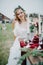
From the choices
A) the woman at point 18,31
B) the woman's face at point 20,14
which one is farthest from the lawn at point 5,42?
the woman's face at point 20,14

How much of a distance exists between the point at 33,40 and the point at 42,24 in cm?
28

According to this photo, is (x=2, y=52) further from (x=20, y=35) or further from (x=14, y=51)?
(x=20, y=35)

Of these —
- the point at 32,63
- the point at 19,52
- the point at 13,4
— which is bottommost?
the point at 32,63

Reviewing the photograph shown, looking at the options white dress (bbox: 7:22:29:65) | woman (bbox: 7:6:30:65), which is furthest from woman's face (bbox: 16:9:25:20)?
white dress (bbox: 7:22:29:65)

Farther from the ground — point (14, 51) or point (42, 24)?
point (42, 24)

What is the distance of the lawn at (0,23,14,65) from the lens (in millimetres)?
2123

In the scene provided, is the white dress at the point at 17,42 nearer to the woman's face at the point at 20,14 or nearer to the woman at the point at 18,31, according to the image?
the woman at the point at 18,31

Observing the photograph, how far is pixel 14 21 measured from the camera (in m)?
2.16

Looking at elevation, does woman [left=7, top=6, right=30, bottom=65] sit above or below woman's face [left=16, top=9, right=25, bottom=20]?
below

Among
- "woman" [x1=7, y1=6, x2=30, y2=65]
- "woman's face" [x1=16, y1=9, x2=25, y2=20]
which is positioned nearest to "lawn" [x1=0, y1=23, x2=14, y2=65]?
"woman" [x1=7, y1=6, x2=30, y2=65]

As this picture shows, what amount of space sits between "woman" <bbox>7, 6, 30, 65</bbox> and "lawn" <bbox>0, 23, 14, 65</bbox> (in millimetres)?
59

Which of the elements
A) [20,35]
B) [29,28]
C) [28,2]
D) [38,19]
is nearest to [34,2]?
[28,2]

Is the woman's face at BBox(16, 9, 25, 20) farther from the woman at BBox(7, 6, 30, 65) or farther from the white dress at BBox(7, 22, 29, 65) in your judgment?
the white dress at BBox(7, 22, 29, 65)

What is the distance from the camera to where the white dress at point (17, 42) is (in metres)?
2.12
